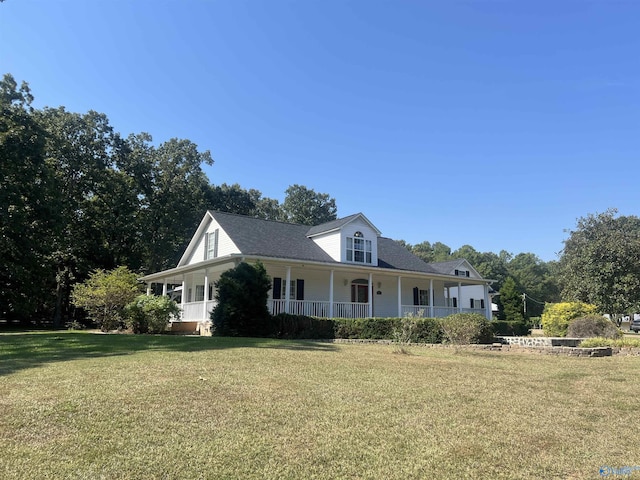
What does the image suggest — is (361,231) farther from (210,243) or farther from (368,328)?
(210,243)

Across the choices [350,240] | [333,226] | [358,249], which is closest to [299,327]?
[350,240]

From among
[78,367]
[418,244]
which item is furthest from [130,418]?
[418,244]

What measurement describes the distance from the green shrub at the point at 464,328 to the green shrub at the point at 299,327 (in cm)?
463

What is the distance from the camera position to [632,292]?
82.7 feet

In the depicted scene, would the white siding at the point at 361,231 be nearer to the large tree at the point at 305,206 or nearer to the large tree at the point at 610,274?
the large tree at the point at 610,274

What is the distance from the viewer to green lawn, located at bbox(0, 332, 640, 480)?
12.2 ft

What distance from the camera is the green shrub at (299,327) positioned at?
16.6 metres

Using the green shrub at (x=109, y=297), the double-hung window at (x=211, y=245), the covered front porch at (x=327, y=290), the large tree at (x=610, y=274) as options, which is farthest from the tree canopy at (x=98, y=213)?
the double-hung window at (x=211, y=245)

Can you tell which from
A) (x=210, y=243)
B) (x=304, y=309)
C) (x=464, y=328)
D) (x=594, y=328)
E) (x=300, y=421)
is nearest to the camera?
(x=300, y=421)

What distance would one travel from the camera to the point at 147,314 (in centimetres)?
1856

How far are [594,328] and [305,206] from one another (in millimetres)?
44324

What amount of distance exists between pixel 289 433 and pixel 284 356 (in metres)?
5.24

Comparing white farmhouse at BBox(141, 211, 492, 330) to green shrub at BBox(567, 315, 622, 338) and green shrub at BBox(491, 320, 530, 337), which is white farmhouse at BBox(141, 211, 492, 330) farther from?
green shrub at BBox(567, 315, 622, 338)

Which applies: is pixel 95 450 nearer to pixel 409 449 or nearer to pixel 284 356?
pixel 409 449
